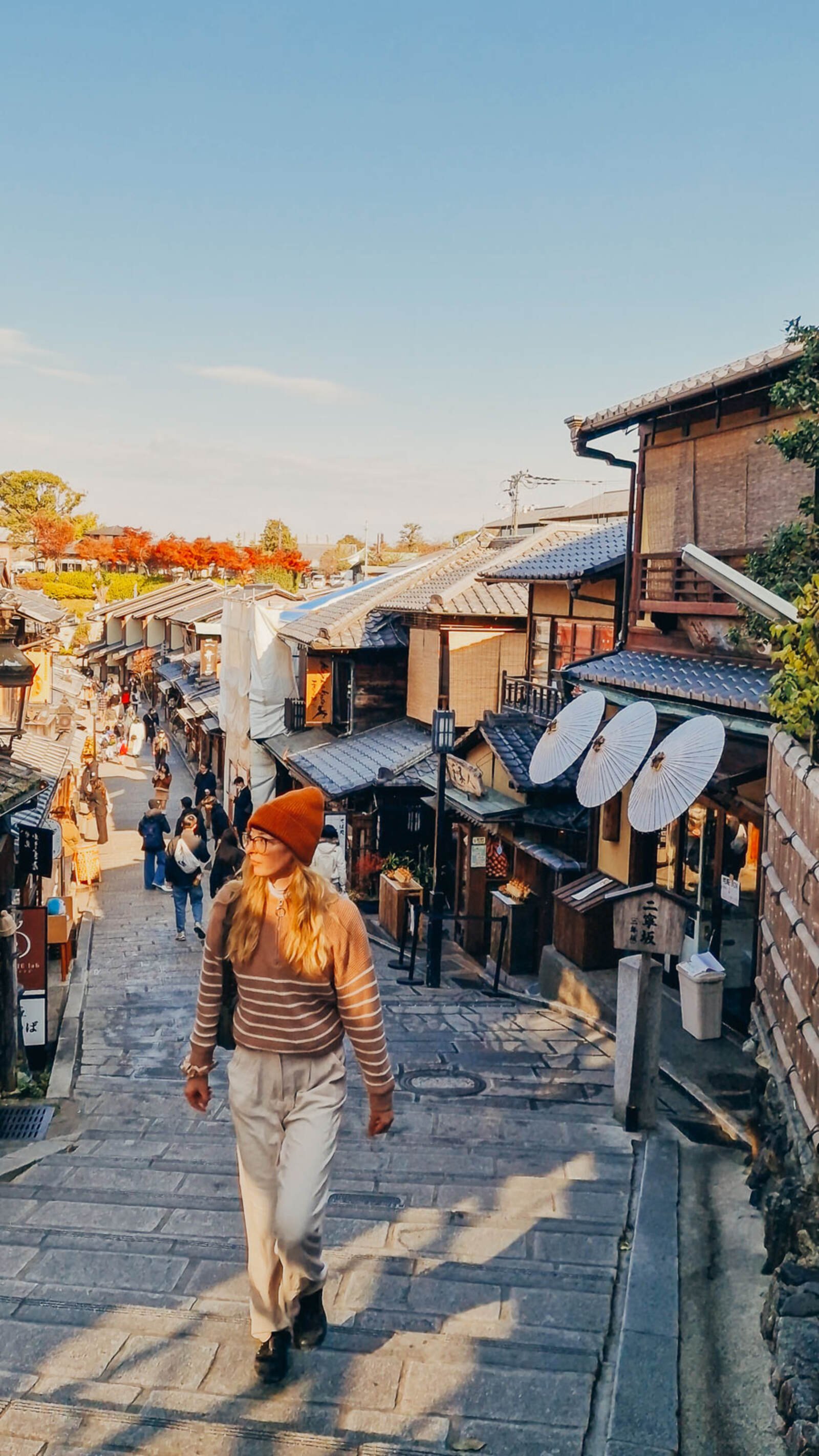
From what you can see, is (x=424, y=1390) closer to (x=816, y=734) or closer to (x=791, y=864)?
(x=791, y=864)

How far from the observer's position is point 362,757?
22.9 m

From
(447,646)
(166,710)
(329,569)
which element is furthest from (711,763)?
(329,569)

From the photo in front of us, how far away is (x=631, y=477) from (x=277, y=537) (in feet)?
272

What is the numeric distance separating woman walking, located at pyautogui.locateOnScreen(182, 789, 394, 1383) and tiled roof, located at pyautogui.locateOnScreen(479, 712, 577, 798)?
32.6 ft

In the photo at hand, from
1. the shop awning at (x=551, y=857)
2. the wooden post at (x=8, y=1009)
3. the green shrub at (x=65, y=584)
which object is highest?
the green shrub at (x=65, y=584)

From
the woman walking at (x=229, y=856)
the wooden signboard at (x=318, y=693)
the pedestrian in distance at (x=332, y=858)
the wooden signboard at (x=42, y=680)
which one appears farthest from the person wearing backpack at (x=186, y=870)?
the wooden signboard at (x=318, y=693)

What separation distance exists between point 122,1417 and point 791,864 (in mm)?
3942

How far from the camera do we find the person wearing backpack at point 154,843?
64.2 ft

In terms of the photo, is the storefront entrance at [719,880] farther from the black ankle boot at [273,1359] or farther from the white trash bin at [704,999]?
the black ankle boot at [273,1359]

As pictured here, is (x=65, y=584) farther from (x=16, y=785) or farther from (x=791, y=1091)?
(x=791, y=1091)

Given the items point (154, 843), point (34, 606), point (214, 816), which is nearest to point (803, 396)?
point (154, 843)

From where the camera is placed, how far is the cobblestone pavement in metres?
3.87

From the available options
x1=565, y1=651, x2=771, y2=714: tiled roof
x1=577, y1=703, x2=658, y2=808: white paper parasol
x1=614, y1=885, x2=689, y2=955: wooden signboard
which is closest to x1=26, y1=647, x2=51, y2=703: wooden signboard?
x1=565, y1=651, x2=771, y2=714: tiled roof

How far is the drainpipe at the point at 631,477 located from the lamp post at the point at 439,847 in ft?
8.67
